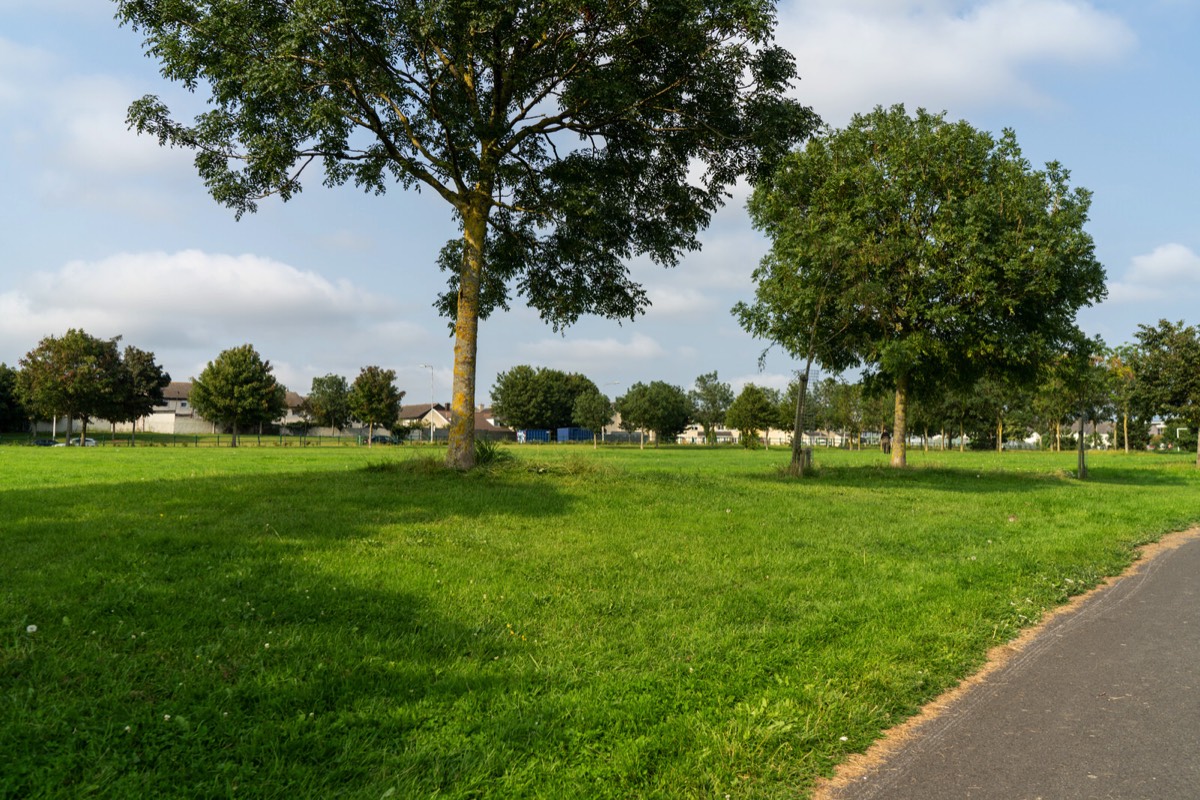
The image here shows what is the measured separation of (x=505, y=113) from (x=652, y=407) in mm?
71463

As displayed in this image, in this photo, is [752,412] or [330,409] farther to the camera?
[330,409]

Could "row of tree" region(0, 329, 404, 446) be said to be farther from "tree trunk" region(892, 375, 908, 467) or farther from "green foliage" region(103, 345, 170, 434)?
"tree trunk" region(892, 375, 908, 467)

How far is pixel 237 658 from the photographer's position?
4.76 m

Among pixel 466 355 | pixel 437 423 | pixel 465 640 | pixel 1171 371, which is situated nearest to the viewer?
pixel 465 640

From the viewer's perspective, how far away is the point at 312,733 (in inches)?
157

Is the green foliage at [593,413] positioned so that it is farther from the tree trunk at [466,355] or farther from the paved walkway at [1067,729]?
Result: the paved walkway at [1067,729]

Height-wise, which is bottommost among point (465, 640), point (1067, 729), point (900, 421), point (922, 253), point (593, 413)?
point (1067, 729)

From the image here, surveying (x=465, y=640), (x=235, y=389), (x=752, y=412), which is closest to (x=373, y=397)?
(x=235, y=389)

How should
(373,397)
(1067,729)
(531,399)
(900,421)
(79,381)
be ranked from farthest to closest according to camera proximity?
1. (531,399)
2. (373,397)
3. (79,381)
4. (900,421)
5. (1067,729)

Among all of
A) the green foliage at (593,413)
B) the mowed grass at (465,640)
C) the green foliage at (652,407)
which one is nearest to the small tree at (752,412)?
the green foliage at (652,407)

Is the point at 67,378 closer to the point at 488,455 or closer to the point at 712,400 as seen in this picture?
the point at 488,455

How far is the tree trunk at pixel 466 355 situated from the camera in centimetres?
1500

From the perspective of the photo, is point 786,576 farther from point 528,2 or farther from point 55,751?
point 528,2

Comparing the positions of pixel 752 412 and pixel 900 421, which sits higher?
pixel 752 412
